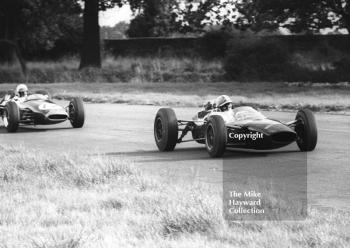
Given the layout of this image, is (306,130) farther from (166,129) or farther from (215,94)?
(215,94)

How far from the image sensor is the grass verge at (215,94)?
23.4 meters

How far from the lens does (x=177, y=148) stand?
14219 millimetres

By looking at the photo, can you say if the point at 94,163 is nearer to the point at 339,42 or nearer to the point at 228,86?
the point at 228,86

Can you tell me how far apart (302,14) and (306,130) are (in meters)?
26.2

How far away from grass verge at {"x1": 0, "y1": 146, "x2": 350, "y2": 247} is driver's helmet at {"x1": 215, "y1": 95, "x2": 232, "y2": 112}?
11.4ft

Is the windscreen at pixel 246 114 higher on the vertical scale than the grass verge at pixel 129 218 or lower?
higher

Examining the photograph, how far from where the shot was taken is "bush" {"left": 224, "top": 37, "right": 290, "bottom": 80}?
38.9m

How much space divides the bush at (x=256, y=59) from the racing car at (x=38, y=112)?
21.0 m

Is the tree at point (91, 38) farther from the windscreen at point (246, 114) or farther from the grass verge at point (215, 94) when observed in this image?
the windscreen at point (246, 114)

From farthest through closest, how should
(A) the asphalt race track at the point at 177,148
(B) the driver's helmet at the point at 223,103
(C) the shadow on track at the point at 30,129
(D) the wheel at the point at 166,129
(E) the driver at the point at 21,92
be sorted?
(E) the driver at the point at 21,92 → (C) the shadow on track at the point at 30,129 → (B) the driver's helmet at the point at 223,103 → (D) the wheel at the point at 166,129 → (A) the asphalt race track at the point at 177,148

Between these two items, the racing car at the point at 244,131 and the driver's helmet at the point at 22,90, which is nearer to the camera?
the racing car at the point at 244,131

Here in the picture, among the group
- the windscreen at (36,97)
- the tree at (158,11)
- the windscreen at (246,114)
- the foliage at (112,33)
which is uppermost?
the tree at (158,11)

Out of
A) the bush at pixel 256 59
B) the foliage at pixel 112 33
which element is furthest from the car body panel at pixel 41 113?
the foliage at pixel 112 33

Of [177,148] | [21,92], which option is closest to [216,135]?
[177,148]
